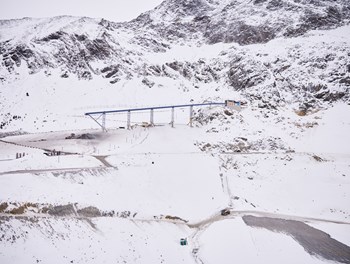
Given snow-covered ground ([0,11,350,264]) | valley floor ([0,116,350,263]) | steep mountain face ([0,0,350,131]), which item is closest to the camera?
valley floor ([0,116,350,263])

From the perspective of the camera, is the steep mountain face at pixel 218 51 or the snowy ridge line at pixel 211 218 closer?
the snowy ridge line at pixel 211 218

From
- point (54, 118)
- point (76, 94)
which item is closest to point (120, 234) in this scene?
point (54, 118)

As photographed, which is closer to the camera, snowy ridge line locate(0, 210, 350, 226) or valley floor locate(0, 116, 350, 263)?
valley floor locate(0, 116, 350, 263)

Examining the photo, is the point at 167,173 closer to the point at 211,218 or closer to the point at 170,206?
the point at 170,206

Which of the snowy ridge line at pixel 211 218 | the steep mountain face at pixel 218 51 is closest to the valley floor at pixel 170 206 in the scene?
the snowy ridge line at pixel 211 218

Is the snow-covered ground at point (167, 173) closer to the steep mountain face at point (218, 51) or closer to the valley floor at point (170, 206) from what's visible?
the valley floor at point (170, 206)

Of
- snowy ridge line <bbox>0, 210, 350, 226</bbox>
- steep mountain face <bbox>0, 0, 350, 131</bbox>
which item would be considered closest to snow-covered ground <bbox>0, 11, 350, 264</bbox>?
snowy ridge line <bbox>0, 210, 350, 226</bbox>

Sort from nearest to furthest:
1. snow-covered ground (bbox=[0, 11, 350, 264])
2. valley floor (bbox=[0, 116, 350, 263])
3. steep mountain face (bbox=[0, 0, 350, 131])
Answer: valley floor (bbox=[0, 116, 350, 263]) < snow-covered ground (bbox=[0, 11, 350, 264]) < steep mountain face (bbox=[0, 0, 350, 131])

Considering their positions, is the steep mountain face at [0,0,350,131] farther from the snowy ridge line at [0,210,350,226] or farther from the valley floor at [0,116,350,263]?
the snowy ridge line at [0,210,350,226]

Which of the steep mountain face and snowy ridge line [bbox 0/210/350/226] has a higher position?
the steep mountain face
